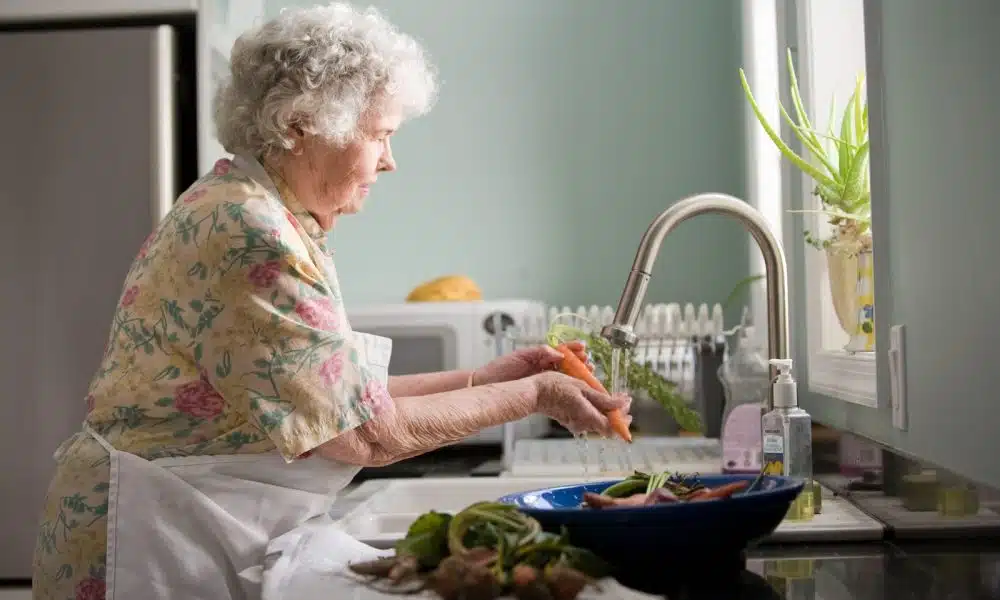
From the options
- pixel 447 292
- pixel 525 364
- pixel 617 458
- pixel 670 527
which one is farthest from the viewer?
pixel 447 292

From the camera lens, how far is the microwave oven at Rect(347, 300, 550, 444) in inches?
104

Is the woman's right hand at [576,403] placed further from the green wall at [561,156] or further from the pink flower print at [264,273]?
the green wall at [561,156]

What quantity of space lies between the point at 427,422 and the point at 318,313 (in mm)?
182

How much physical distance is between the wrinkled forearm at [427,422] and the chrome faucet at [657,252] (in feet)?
0.51

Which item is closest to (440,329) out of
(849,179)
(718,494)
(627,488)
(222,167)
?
(849,179)

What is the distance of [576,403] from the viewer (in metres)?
1.31

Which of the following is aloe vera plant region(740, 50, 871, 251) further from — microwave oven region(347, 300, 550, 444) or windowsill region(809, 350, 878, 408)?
microwave oven region(347, 300, 550, 444)

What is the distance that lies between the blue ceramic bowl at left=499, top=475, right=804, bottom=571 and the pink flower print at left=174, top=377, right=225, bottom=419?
0.49 meters

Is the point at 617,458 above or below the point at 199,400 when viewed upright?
below

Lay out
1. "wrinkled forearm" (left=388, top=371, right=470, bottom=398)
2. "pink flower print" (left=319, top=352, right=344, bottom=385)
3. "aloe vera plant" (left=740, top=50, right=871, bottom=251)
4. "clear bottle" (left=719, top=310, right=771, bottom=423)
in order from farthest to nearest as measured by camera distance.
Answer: "clear bottle" (left=719, top=310, right=771, bottom=423), "aloe vera plant" (left=740, top=50, right=871, bottom=251), "wrinkled forearm" (left=388, top=371, right=470, bottom=398), "pink flower print" (left=319, top=352, right=344, bottom=385)

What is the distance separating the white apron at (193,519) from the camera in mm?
1306

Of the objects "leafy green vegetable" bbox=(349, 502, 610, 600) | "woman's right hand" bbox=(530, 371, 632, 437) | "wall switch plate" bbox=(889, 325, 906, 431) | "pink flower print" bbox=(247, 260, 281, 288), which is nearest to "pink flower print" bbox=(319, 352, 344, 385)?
"pink flower print" bbox=(247, 260, 281, 288)

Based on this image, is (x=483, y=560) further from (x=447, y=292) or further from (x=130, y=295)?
(x=447, y=292)

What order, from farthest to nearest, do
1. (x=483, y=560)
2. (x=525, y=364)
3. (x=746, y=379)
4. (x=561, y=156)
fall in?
(x=561, y=156) < (x=746, y=379) < (x=525, y=364) < (x=483, y=560)
